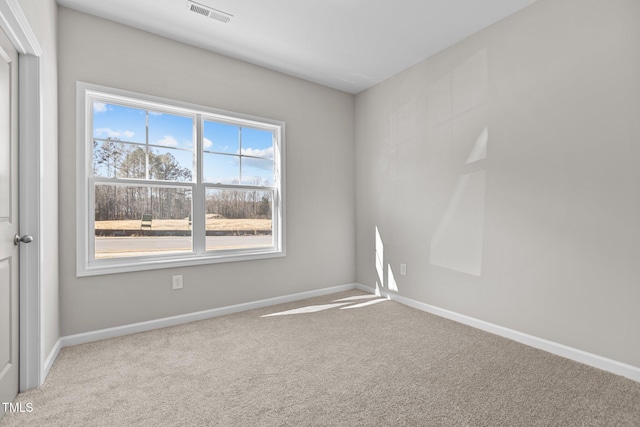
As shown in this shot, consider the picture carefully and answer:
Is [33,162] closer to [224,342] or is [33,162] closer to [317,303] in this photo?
[224,342]

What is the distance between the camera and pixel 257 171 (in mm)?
3590

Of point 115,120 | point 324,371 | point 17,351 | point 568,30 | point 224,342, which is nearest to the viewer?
point 17,351

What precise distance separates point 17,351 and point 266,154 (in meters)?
2.63

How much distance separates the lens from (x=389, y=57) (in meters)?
3.30

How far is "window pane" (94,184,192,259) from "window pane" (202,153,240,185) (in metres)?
0.28

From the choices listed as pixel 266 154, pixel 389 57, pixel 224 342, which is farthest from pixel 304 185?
pixel 224 342

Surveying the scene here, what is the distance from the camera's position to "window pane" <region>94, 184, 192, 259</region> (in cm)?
271

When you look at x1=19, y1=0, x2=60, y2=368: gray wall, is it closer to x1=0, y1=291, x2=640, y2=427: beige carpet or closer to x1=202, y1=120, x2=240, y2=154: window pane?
x1=0, y1=291, x2=640, y2=427: beige carpet

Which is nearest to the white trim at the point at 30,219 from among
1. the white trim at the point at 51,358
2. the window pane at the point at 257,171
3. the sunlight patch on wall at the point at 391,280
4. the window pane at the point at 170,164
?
the white trim at the point at 51,358

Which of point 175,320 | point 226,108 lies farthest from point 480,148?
point 175,320

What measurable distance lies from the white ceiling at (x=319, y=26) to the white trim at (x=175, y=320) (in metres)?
2.62

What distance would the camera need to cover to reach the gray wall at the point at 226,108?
2494mm

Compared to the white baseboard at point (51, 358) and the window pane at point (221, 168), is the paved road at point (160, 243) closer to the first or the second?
the window pane at point (221, 168)

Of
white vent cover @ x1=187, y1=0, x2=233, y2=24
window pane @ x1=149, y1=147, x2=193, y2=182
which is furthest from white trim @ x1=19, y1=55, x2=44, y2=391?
white vent cover @ x1=187, y1=0, x2=233, y2=24
